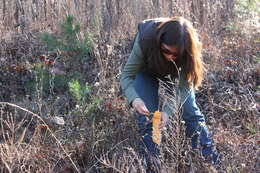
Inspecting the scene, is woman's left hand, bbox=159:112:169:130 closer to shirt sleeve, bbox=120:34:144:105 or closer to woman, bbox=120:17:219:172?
woman, bbox=120:17:219:172

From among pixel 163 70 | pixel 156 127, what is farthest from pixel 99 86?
pixel 156 127

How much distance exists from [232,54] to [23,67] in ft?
7.18

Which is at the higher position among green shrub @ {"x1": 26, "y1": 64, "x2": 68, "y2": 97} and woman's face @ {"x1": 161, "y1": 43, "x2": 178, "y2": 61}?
woman's face @ {"x1": 161, "y1": 43, "x2": 178, "y2": 61}

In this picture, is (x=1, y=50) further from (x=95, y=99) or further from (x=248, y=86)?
(x=248, y=86)

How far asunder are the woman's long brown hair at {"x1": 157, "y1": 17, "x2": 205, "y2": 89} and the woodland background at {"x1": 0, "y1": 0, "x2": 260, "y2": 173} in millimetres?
387

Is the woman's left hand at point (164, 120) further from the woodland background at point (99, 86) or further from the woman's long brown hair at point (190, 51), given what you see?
the woman's long brown hair at point (190, 51)

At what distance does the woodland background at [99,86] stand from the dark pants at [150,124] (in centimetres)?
9

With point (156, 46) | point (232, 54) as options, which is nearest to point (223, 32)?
point (232, 54)

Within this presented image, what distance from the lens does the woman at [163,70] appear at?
8.25 feet

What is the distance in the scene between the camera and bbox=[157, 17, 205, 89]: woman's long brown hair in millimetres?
2514

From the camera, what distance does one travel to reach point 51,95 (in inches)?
152

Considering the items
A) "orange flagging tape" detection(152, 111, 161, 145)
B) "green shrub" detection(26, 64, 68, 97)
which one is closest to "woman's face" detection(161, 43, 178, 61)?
"orange flagging tape" detection(152, 111, 161, 145)

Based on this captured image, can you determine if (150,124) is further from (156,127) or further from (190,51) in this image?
(190,51)

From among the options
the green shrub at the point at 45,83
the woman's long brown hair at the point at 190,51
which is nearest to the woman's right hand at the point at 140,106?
the woman's long brown hair at the point at 190,51
